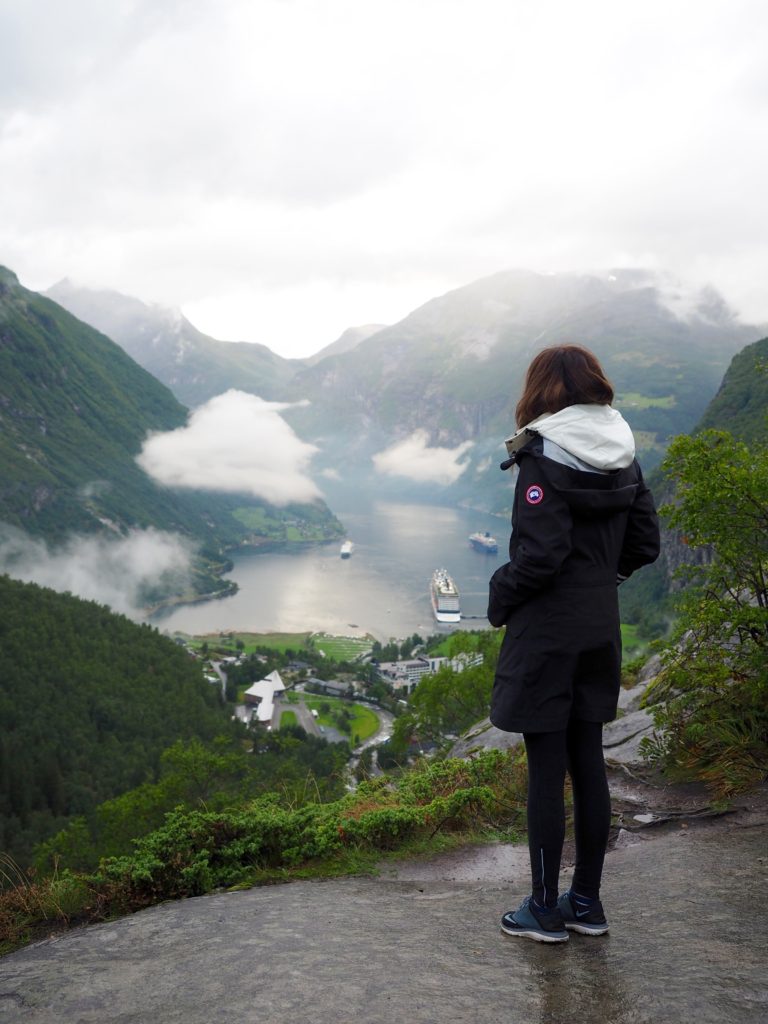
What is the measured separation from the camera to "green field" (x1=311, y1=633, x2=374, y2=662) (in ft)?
235

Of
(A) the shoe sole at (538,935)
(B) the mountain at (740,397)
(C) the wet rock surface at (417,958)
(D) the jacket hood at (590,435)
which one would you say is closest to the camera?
(C) the wet rock surface at (417,958)

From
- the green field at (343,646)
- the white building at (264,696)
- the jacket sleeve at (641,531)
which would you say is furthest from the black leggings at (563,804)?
the green field at (343,646)

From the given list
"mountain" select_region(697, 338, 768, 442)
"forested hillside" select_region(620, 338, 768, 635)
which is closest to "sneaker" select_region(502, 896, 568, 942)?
"forested hillside" select_region(620, 338, 768, 635)

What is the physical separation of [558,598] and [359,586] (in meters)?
99.2

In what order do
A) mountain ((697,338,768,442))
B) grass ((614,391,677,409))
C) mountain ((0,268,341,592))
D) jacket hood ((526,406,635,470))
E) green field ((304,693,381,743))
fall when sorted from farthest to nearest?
grass ((614,391,677,409))
mountain ((0,268,341,592))
mountain ((697,338,768,442))
green field ((304,693,381,743))
jacket hood ((526,406,635,470))

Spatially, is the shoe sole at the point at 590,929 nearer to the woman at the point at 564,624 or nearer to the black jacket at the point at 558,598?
the woman at the point at 564,624

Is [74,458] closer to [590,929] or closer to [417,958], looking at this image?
[417,958]

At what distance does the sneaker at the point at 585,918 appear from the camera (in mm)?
2609

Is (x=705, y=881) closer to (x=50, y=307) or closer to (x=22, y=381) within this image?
(x=22, y=381)

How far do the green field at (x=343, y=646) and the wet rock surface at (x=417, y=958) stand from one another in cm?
6778

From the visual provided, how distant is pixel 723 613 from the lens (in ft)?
14.5

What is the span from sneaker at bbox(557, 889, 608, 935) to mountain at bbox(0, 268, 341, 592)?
12948cm

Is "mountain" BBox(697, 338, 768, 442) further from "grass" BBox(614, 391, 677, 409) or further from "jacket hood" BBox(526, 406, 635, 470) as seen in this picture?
"grass" BBox(614, 391, 677, 409)

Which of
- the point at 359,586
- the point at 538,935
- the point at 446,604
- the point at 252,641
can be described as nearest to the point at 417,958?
the point at 538,935
